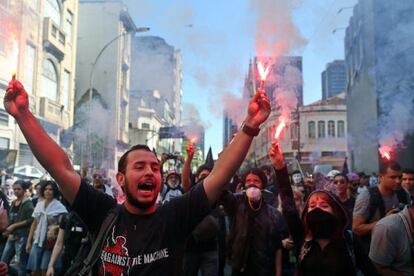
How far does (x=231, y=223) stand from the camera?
4.46 m

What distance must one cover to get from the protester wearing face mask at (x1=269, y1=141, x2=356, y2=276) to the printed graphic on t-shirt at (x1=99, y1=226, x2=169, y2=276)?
1.37 m

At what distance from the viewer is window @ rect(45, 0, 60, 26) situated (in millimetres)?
21803

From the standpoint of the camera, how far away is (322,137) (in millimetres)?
46375

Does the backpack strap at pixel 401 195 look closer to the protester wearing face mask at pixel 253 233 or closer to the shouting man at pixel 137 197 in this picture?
the protester wearing face mask at pixel 253 233

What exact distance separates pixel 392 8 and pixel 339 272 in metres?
16.0

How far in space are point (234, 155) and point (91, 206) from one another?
78cm

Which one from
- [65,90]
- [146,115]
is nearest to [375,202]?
[65,90]

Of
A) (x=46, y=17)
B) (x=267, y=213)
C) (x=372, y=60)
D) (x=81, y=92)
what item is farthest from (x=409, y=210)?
(x=81, y=92)

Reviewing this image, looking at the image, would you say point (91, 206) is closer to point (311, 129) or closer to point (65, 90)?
point (65, 90)

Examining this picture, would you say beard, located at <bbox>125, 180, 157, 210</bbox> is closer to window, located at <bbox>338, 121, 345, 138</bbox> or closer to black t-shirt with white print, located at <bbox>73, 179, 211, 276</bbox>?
black t-shirt with white print, located at <bbox>73, 179, 211, 276</bbox>

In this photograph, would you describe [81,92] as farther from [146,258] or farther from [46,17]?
[146,258]

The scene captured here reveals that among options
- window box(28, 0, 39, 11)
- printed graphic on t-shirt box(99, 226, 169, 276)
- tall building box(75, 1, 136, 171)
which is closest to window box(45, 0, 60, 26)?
window box(28, 0, 39, 11)

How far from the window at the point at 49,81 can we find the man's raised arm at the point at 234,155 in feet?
72.5

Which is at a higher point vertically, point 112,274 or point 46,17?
point 46,17
